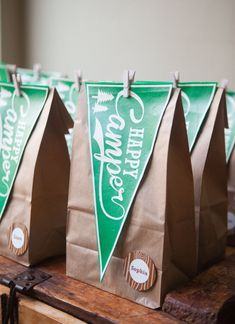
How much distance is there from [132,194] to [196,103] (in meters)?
0.26

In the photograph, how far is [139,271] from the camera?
69cm

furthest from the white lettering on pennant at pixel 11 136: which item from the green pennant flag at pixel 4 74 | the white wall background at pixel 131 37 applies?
the white wall background at pixel 131 37

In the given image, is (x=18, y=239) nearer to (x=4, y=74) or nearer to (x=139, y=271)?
(x=139, y=271)

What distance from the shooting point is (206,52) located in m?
1.20

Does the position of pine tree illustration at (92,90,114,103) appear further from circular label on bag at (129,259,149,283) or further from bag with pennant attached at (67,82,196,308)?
circular label on bag at (129,259,149,283)

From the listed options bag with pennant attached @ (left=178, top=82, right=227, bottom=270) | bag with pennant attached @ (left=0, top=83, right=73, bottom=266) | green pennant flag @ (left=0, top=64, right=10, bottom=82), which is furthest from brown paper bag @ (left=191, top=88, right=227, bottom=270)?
green pennant flag @ (left=0, top=64, right=10, bottom=82)

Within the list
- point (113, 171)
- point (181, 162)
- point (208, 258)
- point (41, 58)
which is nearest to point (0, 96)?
point (113, 171)

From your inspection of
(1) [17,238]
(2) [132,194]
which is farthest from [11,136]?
(2) [132,194]

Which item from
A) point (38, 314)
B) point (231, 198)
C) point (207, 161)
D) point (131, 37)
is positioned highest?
point (131, 37)

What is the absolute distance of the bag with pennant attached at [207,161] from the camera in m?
0.78

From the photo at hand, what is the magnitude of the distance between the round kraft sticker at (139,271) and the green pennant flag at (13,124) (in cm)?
31

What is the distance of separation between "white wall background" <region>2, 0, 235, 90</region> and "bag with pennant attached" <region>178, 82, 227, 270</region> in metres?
0.39

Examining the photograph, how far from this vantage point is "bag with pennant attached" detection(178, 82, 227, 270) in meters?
0.78

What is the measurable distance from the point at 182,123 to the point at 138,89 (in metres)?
0.10
